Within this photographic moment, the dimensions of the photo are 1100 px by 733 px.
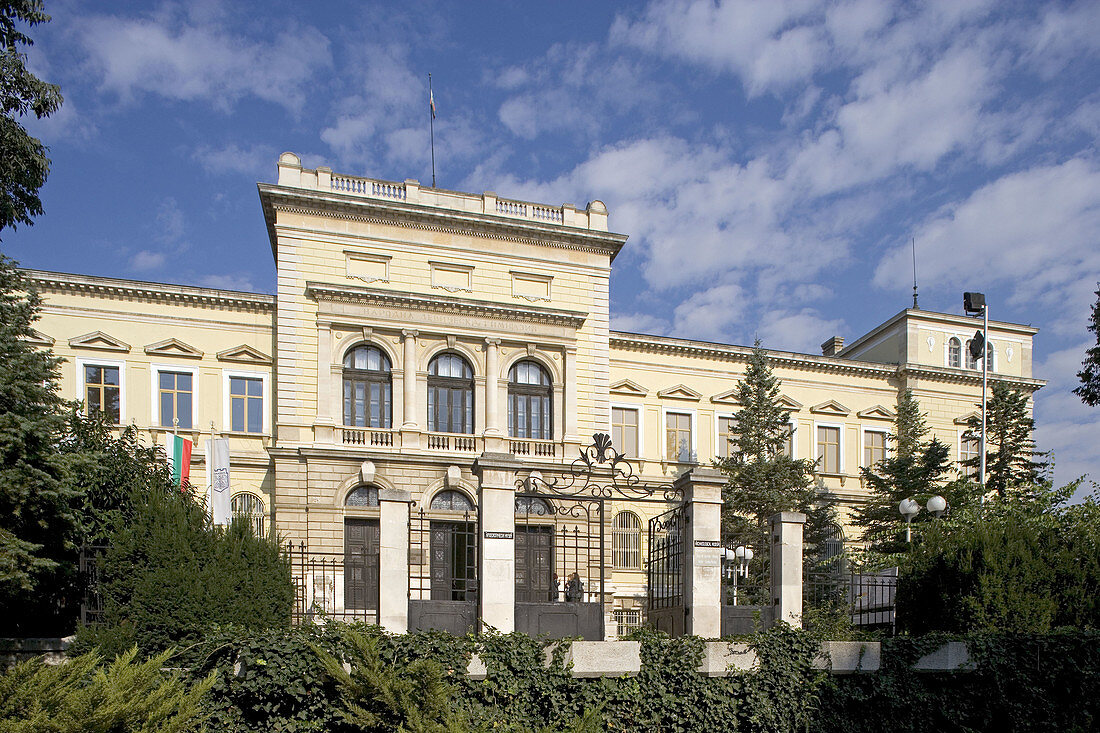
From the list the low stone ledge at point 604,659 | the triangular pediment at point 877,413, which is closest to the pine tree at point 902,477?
the triangular pediment at point 877,413

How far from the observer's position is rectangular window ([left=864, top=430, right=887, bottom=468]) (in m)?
37.5

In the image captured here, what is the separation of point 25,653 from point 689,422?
2679 cm

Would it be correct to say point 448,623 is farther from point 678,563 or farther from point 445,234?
point 445,234

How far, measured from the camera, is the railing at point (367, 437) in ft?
91.1

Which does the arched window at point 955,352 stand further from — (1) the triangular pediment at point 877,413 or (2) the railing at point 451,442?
(2) the railing at point 451,442

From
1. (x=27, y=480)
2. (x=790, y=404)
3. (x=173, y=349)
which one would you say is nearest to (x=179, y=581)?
(x=27, y=480)

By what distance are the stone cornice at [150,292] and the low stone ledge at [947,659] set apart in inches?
968

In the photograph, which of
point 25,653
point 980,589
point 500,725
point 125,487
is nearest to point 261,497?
point 125,487

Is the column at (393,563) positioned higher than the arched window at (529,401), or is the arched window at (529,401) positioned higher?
the arched window at (529,401)

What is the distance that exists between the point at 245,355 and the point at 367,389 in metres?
4.73

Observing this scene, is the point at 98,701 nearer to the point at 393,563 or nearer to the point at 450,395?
the point at 393,563

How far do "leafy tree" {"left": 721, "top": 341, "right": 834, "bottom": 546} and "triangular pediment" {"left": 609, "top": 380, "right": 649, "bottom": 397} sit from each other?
3974 mm

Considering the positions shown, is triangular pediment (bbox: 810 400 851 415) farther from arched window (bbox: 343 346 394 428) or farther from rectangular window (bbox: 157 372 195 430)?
rectangular window (bbox: 157 372 195 430)

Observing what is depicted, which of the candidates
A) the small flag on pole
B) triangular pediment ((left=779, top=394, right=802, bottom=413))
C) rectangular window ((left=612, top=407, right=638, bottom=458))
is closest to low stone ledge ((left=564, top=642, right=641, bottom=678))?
the small flag on pole
